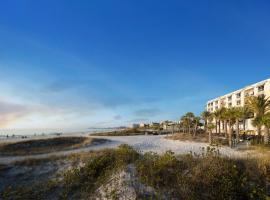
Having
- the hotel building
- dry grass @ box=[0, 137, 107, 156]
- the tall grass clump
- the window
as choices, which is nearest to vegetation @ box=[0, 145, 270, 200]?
the tall grass clump

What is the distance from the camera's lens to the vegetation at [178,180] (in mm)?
8219

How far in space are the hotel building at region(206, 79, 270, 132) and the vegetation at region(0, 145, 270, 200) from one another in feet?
121

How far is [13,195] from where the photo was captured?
9539 mm

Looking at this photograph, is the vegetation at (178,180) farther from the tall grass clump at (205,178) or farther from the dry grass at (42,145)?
the dry grass at (42,145)

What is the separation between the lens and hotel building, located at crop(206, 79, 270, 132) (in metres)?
49.8

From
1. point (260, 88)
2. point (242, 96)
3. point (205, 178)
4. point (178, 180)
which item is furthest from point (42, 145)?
point (242, 96)

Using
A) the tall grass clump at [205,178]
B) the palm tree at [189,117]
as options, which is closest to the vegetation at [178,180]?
the tall grass clump at [205,178]

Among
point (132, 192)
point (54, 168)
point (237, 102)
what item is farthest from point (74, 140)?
point (237, 102)

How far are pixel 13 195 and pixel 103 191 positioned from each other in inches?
165

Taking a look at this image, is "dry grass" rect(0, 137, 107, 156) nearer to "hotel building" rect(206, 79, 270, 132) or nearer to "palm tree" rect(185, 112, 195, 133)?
"palm tree" rect(185, 112, 195, 133)

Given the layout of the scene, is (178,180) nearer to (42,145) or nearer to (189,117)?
(42,145)

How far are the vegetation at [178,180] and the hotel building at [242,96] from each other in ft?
121

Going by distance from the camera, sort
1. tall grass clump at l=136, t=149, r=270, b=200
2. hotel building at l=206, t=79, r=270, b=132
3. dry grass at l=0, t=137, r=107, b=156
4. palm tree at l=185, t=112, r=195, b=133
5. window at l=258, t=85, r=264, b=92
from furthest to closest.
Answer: palm tree at l=185, t=112, r=195, b=133, window at l=258, t=85, r=264, b=92, hotel building at l=206, t=79, r=270, b=132, dry grass at l=0, t=137, r=107, b=156, tall grass clump at l=136, t=149, r=270, b=200

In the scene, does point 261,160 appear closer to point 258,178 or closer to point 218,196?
point 258,178
